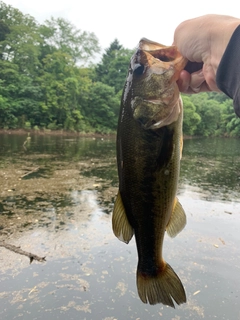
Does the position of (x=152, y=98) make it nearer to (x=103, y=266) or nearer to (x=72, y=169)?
(x=103, y=266)

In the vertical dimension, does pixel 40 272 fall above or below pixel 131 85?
below

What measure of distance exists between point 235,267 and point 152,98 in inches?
149

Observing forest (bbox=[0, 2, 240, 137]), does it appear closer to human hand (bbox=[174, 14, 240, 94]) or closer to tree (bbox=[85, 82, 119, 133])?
tree (bbox=[85, 82, 119, 133])

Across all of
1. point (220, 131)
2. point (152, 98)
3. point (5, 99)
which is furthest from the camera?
point (220, 131)

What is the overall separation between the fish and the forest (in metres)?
34.3

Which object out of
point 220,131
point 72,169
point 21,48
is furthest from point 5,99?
point 220,131

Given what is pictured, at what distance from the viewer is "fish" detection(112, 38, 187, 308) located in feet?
5.58

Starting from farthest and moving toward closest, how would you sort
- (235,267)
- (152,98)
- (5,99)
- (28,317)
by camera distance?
(5,99) → (235,267) → (28,317) → (152,98)

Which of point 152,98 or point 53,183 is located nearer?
point 152,98

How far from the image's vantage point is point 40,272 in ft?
14.2

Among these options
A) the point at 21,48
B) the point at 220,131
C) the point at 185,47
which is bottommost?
the point at 220,131

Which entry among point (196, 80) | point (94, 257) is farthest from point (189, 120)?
point (196, 80)

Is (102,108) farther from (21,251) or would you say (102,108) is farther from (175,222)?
(175,222)

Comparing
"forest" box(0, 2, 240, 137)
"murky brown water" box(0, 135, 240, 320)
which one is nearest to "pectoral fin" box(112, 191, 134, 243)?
"murky brown water" box(0, 135, 240, 320)
